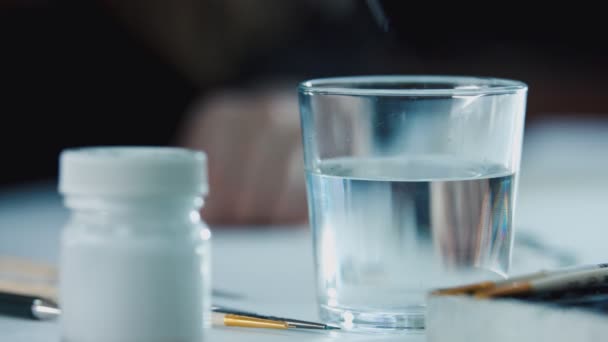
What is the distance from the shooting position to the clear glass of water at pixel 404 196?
413 millimetres

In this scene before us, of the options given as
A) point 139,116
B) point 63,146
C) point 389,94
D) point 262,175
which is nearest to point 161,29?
point 139,116

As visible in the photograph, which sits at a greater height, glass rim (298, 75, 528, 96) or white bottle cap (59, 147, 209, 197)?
glass rim (298, 75, 528, 96)

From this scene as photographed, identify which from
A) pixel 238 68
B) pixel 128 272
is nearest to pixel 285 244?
pixel 128 272

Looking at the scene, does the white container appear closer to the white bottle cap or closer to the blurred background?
the white bottle cap

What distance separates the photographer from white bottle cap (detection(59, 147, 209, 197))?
0.34 m

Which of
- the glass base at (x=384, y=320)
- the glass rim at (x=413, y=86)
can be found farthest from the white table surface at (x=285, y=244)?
the glass rim at (x=413, y=86)

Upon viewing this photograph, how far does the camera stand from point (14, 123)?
4.19 feet

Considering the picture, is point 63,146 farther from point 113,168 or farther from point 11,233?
point 113,168

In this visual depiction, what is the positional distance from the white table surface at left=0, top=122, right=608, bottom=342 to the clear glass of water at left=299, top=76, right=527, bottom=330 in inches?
1.0

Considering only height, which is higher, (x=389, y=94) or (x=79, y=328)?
(x=389, y=94)

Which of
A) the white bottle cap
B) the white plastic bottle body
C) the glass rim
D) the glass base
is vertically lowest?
the glass base

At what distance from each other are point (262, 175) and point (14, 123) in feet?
1.69

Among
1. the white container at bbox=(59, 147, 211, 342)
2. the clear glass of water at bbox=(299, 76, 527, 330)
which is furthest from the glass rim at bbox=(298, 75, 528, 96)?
the white container at bbox=(59, 147, 211, 342)

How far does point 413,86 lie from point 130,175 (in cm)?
19
